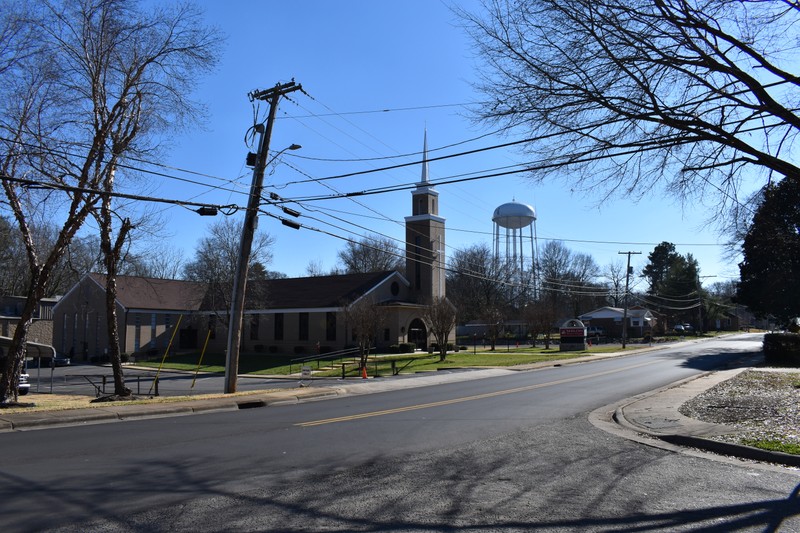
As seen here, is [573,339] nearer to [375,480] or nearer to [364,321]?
[364,321]

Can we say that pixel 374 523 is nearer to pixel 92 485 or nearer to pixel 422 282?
pixel 92 485

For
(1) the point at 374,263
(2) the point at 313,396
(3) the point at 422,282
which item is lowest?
(2) the point at 313,396

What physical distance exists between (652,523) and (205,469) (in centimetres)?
555

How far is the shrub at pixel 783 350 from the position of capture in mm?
32094

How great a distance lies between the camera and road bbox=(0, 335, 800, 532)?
573 centimetres

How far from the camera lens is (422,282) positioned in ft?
158

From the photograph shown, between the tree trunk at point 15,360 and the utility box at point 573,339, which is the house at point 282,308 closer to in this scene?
the utility box at point 573,339

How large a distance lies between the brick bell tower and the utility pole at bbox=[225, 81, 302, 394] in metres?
26.4

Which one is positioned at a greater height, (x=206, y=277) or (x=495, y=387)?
(x=206, y=277)

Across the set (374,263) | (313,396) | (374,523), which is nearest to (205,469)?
(374,523)

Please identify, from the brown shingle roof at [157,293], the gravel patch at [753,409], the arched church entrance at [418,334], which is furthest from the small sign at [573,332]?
the brown shingle roof at [157,293]

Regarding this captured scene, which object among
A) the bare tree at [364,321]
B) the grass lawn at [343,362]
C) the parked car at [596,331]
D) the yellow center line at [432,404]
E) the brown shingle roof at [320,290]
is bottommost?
the grass lawn at [343,362]

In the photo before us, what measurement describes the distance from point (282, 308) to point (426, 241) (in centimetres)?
1312

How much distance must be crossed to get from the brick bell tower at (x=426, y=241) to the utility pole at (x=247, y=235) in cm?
2638
